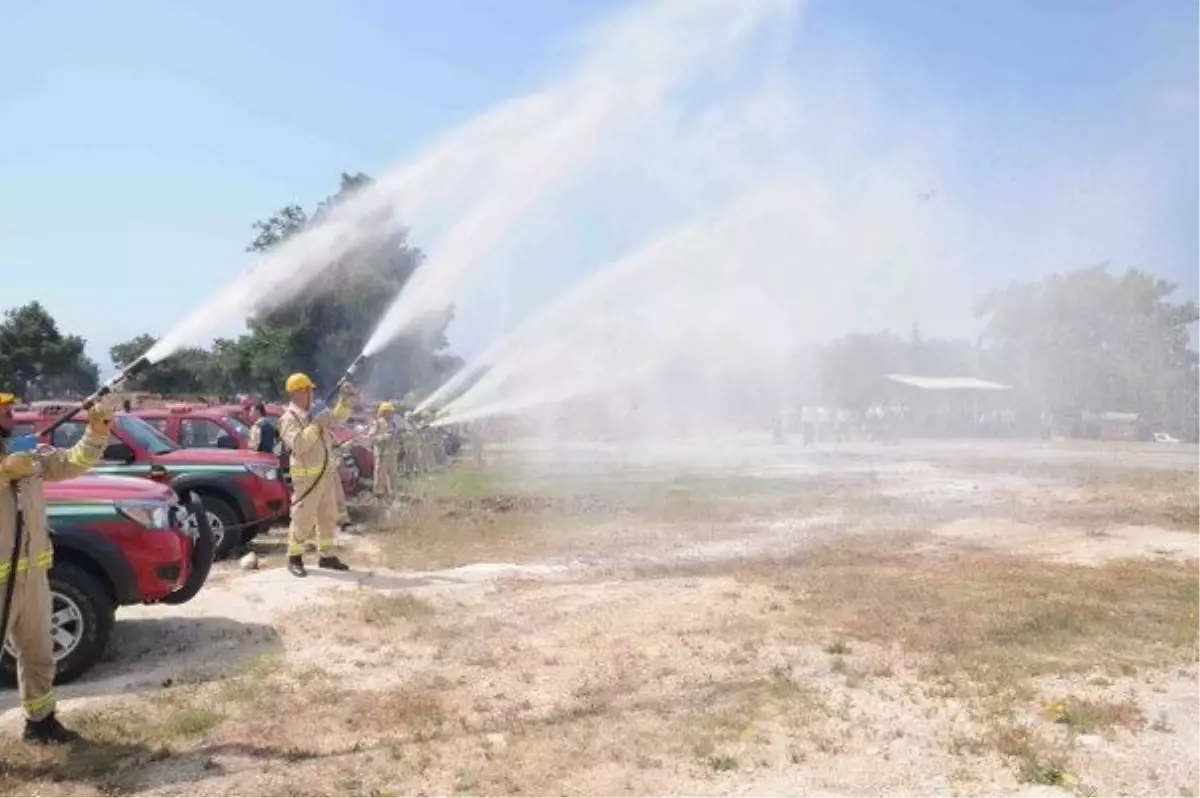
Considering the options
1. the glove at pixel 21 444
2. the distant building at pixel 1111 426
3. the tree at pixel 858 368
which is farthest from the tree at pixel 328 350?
the distant building at pixel 1111 426

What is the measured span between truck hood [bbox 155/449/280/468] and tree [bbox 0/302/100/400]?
109ft

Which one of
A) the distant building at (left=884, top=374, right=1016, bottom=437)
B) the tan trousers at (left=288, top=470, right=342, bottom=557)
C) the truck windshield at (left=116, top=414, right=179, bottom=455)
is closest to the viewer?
the tan trousers at (left=288, top=470, right=342, bottom=557)

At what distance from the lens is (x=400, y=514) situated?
16.1 meters

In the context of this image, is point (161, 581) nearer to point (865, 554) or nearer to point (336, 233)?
point (336, 233)

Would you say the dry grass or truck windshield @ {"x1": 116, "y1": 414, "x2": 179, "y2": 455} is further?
truck windshield @ {"x1": 116, "y1": 414, "x2": 179, "y2": 455}

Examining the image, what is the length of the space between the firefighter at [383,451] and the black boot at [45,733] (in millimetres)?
12336

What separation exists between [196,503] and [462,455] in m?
27.0

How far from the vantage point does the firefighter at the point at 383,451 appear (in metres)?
18.0

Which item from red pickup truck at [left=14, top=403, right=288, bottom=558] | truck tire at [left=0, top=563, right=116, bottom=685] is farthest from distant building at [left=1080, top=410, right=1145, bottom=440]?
truck tire at [left=0, top=563, right=116, bottom=685]

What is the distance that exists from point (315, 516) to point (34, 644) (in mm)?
5103

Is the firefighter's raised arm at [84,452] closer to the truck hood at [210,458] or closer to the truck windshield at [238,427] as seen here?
the truck hood at [210,458]

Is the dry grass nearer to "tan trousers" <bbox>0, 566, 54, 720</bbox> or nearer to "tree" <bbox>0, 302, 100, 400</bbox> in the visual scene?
"tan trousers" <bbox>0, 566, 54, 720</bbox>

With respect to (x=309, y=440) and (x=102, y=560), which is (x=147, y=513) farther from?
(x=309, y=440)

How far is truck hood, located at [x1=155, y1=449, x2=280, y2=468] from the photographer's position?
1187 cm
